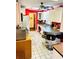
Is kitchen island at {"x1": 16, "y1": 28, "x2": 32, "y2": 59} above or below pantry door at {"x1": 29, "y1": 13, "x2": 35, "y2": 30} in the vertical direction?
below

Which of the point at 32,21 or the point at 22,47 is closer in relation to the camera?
the point at 22,47

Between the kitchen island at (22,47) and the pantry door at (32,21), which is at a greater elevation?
the pantry door at (32,21)

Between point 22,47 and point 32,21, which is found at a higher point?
point 32,21

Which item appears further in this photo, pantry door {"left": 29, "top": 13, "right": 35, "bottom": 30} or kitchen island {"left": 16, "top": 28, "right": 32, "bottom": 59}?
pantry door {"left": 29, "top": 13, "right": 35, "bottom": 30}

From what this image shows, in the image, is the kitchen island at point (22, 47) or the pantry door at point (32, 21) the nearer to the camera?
the kitchen island at point (22, 47)
